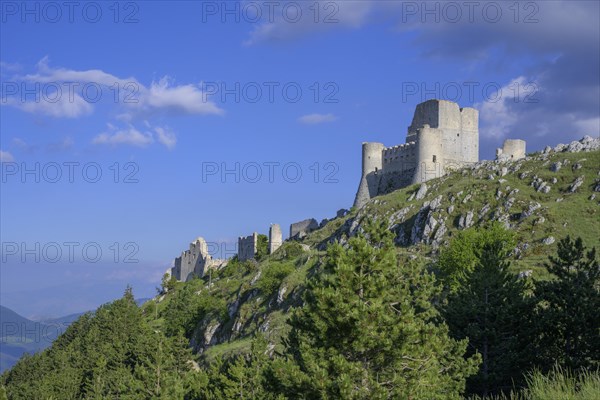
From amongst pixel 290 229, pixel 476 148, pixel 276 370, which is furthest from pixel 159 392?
pixel 290 229

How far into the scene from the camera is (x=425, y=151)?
85938mm

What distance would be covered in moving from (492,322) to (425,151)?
57.0 metres

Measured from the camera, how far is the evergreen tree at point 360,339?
20516mm

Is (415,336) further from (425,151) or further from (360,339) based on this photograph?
(425,151)

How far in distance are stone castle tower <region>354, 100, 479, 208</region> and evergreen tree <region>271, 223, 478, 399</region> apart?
6369 centimetres

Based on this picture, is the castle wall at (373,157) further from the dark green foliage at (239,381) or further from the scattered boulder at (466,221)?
the dark green foliage at (239,381)

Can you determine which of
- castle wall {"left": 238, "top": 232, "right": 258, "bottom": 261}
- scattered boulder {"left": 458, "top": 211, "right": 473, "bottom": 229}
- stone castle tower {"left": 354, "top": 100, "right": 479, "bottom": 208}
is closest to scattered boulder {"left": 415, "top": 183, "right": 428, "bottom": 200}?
stone castle tower {"left": 354, "top": 100, "right": 479, "bottom": 208}

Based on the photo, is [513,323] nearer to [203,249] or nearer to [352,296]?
[352,296]

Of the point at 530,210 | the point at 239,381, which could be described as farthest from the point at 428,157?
the point at 239,381

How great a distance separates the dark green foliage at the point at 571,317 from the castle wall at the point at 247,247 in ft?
Answer: 267

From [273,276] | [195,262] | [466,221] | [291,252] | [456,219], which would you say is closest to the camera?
[466,221]

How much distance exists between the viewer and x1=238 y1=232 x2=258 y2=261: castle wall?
361ft

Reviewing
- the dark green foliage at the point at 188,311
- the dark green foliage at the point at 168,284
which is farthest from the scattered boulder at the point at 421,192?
the dark green foliage at the point at 168,284

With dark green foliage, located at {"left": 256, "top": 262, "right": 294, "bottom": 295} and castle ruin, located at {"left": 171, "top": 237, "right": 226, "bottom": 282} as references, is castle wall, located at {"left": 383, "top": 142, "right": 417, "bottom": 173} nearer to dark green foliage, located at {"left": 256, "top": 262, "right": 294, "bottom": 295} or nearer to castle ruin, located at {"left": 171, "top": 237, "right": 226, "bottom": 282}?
dark green foliage, located at {"left": 256, "top": 262, "right": 294, "bottom": 295}
